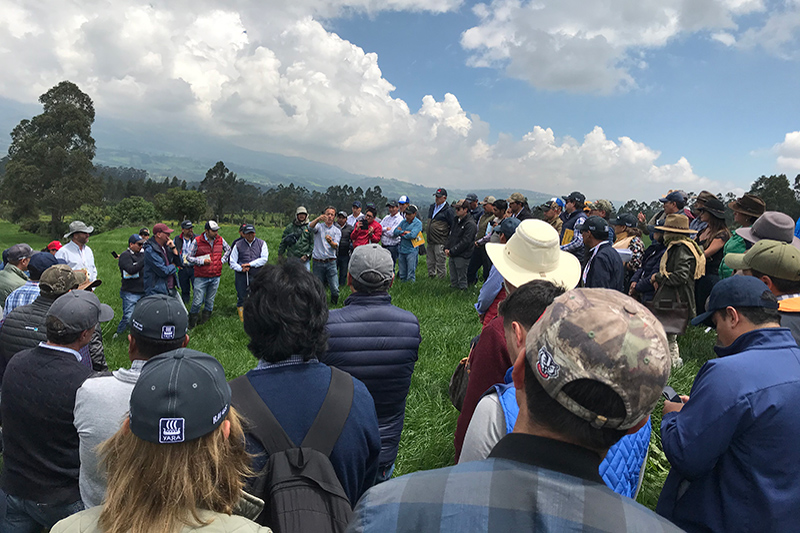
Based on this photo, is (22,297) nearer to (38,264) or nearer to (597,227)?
(38,264)

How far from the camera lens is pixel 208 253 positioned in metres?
9.14

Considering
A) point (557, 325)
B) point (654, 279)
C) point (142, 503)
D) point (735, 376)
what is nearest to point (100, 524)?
point (142, 503)

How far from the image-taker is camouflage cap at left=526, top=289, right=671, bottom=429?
3.51ft

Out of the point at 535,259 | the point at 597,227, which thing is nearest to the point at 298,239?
the point at 597,227

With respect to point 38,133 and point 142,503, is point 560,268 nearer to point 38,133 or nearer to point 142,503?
point 142,503

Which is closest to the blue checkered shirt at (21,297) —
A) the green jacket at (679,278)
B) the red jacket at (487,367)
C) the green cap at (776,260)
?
the red jacket at (487,367)

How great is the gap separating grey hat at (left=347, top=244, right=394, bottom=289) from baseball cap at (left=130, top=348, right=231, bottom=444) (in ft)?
4.98

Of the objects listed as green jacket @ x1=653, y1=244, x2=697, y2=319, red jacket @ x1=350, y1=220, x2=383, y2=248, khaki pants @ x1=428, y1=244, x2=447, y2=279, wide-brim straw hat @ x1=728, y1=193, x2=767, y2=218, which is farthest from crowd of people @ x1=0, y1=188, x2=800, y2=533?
khaki pants @ x1=428, y1=244, x2=447, y2=279

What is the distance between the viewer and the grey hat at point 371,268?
3047mm

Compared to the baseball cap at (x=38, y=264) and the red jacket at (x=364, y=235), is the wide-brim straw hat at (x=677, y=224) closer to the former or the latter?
the red jacket at (x=364, y=235)

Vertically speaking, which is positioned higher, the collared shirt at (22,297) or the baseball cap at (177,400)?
the baseball cap at (177,400)

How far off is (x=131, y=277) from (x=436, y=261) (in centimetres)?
722

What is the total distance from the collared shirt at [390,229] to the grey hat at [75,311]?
871 cm

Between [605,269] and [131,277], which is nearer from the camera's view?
[605,269]
